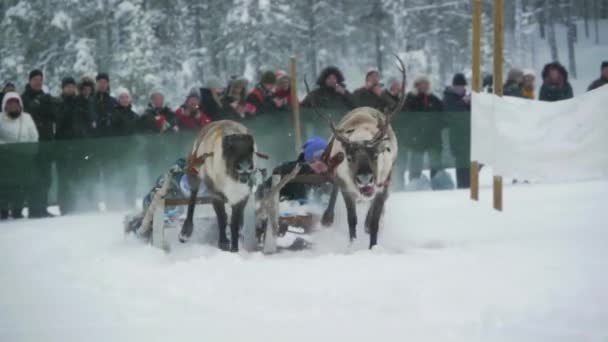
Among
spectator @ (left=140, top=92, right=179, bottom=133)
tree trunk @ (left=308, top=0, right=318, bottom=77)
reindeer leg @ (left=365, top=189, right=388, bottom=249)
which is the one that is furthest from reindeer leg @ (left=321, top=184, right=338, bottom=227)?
tree trunk @ (left=308, top=0, right=318, bottom=77)

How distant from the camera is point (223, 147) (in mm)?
6906

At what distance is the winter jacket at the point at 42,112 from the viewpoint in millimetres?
11445

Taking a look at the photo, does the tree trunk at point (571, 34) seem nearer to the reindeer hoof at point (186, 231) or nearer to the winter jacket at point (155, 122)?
the winter jacket at point (155, 122)

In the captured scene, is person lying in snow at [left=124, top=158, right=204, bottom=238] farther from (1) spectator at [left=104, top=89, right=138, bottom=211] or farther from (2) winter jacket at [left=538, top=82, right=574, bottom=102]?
(2) winter jacket at [left=538, top=82, right=574, bottom=102]

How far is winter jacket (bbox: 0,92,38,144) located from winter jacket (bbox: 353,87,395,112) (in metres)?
4.54

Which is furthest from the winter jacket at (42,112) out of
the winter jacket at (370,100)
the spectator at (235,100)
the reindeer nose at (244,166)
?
the reindeer nose at (244,166)

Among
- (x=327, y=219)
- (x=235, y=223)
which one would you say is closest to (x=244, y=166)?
(x=235, y=223)

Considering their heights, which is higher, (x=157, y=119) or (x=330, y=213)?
(x=157, y=119)

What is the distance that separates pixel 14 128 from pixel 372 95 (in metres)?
4.93

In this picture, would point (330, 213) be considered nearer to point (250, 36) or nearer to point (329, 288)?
point (329, 288)

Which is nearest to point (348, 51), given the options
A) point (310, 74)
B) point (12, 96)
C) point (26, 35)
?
point (310, 74)

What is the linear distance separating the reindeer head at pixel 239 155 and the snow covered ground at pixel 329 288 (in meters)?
0.72

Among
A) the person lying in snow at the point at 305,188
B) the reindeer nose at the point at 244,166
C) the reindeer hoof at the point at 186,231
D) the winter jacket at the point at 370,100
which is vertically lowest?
the reindeer hoof at the point at 186,231

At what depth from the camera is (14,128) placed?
35.7 ft
